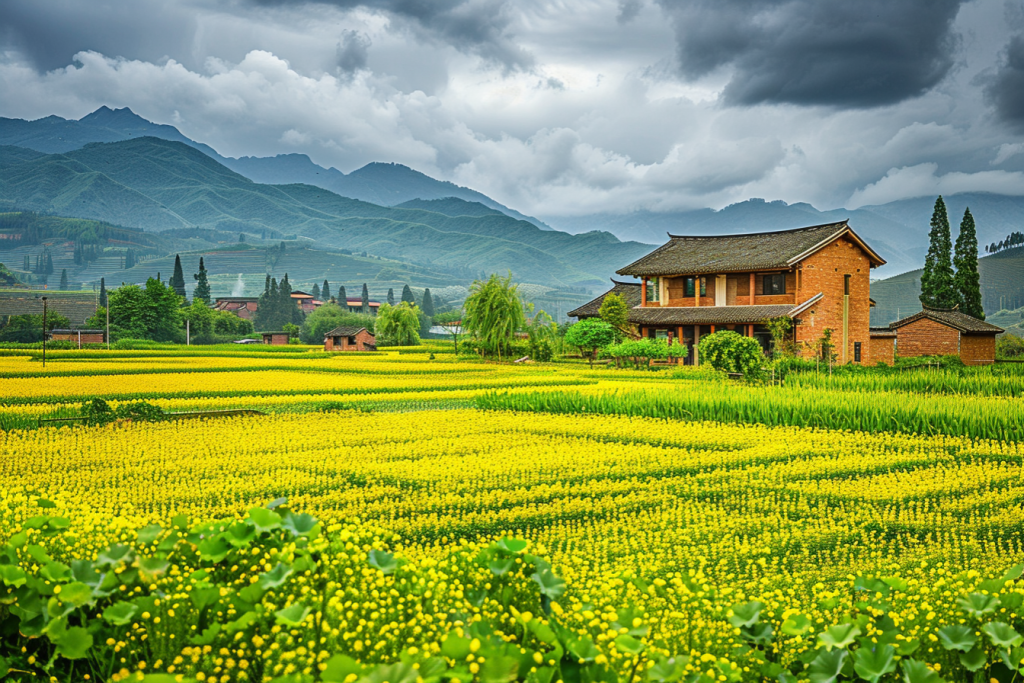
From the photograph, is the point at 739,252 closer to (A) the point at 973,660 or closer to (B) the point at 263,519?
(A) the point at 973,660

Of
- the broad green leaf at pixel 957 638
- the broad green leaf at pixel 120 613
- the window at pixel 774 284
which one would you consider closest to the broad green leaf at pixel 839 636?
the broad green leaf at pixel 957 638

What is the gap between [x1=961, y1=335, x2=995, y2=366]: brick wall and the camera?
40.5 m

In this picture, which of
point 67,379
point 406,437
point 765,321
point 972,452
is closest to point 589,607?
point 406,437

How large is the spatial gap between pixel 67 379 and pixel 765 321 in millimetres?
30375

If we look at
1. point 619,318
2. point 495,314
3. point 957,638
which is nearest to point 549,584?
point 957,638

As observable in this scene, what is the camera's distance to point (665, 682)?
3.45 metres

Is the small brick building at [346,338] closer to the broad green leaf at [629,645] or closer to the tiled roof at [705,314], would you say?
the tiled roof at [705,314]

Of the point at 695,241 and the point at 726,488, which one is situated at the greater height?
the point at 695,241

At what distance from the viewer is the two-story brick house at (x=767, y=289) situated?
125 ft

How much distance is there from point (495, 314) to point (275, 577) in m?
39.1

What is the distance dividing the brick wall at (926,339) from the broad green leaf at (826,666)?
42.9 m

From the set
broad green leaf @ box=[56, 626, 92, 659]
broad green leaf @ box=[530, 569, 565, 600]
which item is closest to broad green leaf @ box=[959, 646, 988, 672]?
broad green leaf @ box=[530, 569, 565, 600]

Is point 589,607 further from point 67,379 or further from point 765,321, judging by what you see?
point 765,321

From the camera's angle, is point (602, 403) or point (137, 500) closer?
point (137, 500)
